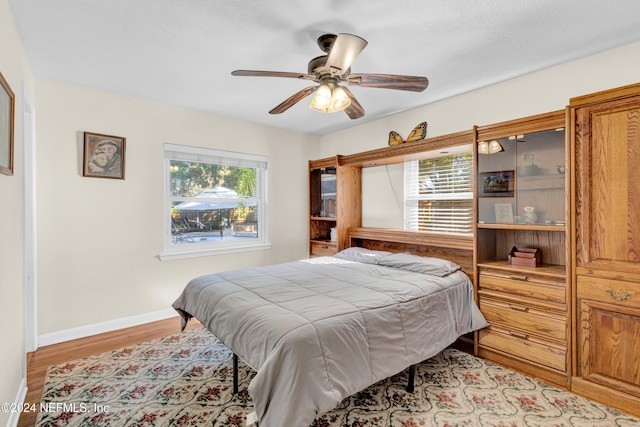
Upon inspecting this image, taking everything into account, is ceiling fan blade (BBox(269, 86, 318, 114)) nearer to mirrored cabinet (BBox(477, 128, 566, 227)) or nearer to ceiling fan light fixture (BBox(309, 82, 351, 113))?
ceiling fan light fixture (BBox(309, 82, 351, 113))

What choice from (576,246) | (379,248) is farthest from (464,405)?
(379,248)

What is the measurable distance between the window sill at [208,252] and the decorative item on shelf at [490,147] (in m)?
3.01

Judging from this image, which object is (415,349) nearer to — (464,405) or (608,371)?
(464,405)

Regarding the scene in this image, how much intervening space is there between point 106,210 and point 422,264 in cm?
328

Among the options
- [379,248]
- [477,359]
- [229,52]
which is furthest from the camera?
[379,248]

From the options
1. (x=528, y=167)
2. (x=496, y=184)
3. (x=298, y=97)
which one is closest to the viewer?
(x=298, y=97)

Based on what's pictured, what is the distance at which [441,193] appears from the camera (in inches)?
138

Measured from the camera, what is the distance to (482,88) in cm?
311

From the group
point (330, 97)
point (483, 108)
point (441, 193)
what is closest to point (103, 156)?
point (330, 97)

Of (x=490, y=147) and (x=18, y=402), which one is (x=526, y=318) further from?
(x=18, y=402)

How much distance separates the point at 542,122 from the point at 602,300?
4.41 feet

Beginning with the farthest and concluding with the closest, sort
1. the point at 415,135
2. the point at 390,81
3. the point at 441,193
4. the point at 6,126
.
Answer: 1. the point at 415,135
2. the point at 441,193
3. the point at 390,81
4. the point at 6,126

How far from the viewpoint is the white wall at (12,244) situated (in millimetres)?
1684

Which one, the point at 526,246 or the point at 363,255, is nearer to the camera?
the point at 526,246
